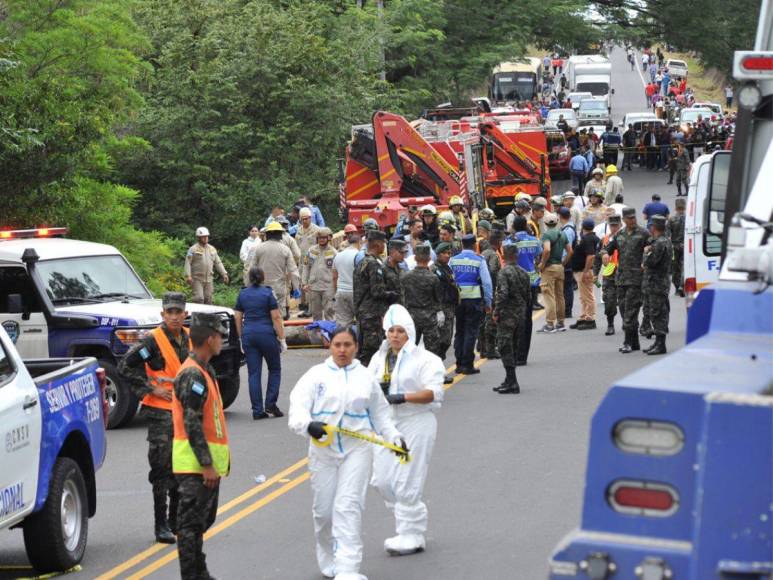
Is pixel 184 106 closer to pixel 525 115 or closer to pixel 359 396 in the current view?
pixel 525 115

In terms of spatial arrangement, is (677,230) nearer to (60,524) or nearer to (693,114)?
(60,524)

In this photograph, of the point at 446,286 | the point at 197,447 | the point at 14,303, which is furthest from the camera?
the point at 446,286

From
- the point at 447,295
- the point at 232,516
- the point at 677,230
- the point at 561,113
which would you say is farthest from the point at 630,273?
the point at 561,113

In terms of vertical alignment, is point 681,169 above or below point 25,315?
below

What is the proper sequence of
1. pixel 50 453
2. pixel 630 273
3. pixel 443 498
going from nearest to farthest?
1. pixel 50 453
2. pixel 443 498
3. pixel 630 273

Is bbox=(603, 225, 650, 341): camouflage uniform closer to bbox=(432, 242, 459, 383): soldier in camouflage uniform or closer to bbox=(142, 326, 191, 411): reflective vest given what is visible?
bbox=(432, 242, 459, 383): soldier in camouflage uniform

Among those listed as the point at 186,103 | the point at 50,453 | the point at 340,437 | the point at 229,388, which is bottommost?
the point at 229,388

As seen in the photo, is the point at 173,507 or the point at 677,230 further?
the point at 677,230

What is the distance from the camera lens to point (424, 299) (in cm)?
1662

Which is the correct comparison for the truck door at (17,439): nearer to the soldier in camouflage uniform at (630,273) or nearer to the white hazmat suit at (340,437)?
the white hazmat suit at (340,437)

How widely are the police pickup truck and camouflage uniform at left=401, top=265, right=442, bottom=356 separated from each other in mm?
2048

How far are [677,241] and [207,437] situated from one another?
15727 mm

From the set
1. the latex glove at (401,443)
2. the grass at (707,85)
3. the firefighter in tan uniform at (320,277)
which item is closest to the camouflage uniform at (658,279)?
the firefighter in tan uniform at (320,277)

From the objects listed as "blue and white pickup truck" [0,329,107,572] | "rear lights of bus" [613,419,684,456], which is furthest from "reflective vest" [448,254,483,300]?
"rear lights of bus" [613,419,684,456]
